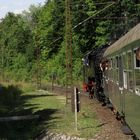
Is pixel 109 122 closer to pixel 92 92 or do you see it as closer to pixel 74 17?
pixel 92 92

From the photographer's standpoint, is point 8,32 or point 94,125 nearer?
point 94,125

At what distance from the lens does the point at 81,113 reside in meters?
24.1

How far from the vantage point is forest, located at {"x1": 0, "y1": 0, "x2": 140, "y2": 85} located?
Result: 56.4m

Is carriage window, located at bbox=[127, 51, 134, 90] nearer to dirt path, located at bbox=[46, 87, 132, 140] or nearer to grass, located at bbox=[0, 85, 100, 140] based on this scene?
dirt path, located at bbox=[46, 87, 132, 140]

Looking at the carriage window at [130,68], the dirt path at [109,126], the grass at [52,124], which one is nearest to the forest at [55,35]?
the grass at [52,124]

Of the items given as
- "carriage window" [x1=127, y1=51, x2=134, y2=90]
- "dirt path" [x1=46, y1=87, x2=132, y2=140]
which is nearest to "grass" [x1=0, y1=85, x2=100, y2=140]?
"dirt path" [x1=46, y1=87, x2=132, y2=140]

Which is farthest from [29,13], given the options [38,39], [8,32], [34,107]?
[34,107]

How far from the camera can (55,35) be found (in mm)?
76625

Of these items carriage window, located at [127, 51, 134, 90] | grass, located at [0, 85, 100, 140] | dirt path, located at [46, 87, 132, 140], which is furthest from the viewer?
grass, located at [0, 85, 100, 140]

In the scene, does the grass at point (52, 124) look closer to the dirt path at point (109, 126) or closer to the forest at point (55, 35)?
the dirt path at point (109, 126)

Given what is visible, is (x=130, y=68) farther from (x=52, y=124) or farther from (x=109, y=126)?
(x=52, y=124)

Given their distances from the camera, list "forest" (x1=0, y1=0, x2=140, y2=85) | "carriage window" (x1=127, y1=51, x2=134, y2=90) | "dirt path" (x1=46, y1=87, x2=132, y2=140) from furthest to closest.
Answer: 1. "forest" (x1=0, y1=0, x2=140, y2=85)
2. "dirt path" (x1=46, y1=87, x2=132, y2=140)
3. "carriage window" (x1=127, y1=51, x2=134, y2=90)

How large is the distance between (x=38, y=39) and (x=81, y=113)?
5850 cm


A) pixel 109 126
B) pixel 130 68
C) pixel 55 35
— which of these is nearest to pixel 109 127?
pixel 109 126
